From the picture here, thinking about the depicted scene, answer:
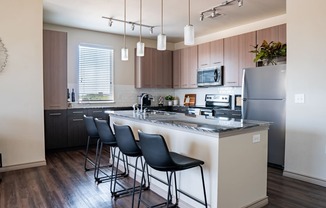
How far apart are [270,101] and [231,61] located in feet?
5.07

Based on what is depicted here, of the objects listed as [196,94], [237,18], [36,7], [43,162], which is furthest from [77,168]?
[237,18]

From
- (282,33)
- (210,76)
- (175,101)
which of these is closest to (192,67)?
(210,76)

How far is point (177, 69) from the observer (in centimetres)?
649

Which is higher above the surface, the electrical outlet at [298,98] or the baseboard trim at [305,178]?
the electrical outlet at [298,98]

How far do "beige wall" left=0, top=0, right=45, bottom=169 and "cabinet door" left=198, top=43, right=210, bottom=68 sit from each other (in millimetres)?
3472

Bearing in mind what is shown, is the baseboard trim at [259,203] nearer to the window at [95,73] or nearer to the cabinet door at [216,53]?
the cabinet door at [216,53]

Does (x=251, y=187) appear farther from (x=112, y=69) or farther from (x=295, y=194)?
(x=112, y=69)

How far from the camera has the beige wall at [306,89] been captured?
308 cm

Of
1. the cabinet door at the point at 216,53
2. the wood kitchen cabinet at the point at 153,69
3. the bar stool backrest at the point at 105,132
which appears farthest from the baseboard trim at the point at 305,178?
the wood kitchen cabinet at the point at 153,69

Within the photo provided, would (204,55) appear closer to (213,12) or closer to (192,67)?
(192,67)

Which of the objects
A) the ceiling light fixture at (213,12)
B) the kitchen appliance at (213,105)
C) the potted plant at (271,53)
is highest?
the ceiling light fixture at (213,12)

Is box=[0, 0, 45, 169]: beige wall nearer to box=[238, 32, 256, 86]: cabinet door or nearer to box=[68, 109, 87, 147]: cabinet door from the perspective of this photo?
box=[68, 109, 87, 147]: cabinet door

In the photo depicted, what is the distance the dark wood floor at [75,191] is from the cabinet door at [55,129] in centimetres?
103

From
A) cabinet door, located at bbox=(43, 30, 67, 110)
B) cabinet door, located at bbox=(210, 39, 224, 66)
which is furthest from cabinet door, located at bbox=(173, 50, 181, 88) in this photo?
cabinet door, located at bbox=(43, 30, 67, 110)
